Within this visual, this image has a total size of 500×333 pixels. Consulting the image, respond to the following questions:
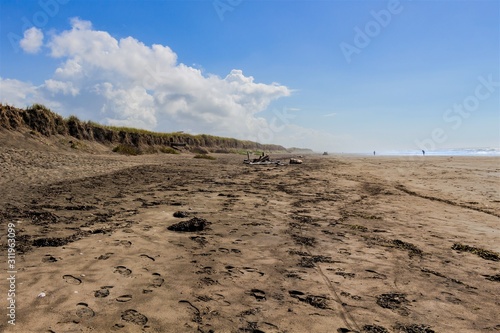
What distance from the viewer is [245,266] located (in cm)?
438

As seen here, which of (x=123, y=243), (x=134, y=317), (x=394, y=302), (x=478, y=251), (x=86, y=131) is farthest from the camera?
(x=86, y=131)

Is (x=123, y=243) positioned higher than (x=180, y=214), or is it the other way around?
(x=180, y=214)

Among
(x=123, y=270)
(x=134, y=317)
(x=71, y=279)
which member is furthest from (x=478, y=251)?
(x=71, y=279)

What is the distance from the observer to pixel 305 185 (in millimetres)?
13680

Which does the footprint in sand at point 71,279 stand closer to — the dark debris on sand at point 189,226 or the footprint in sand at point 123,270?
the footprint in sand at point 123,270

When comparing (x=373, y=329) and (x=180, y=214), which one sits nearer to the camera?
(x=373, y=329)

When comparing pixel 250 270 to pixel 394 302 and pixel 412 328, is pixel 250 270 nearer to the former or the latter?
pixel 394 302

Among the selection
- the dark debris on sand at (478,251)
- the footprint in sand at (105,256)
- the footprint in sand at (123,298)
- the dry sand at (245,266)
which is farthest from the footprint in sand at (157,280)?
the dark debris on sand at (478,251)

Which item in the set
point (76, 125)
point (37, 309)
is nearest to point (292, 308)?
point (37, 309)

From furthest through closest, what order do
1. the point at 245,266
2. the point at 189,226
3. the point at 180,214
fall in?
the point at 180,214
the point at 189,226
the point at 245,266

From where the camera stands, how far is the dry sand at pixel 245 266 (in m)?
3.04

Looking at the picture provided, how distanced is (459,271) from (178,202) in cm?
692

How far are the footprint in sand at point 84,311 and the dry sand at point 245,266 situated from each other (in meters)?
0.01

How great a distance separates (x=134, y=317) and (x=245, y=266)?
1.84m
